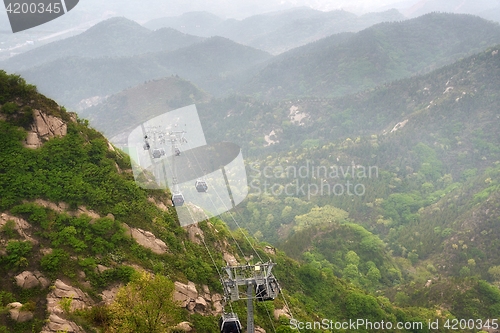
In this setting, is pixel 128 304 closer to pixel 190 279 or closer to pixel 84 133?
pixel 190 279

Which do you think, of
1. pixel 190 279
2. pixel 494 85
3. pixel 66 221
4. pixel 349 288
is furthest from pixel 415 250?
pixel 494 85

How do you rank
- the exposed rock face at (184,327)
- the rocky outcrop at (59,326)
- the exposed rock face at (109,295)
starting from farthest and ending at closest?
the exposed rock face at (184,327) → the exposed rock face at (109,295) → the rocky outcrop at (59,326)

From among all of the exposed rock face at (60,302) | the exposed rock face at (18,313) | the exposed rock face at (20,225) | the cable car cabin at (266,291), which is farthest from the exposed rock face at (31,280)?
the cable car cabin at (266,291)

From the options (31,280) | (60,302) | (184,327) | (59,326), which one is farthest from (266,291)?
(31,280)

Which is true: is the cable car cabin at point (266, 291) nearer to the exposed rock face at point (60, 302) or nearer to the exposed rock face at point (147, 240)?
the exposed rock face at point (60, 302)

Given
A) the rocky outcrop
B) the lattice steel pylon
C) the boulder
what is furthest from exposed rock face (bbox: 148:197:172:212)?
the rocky outcrop

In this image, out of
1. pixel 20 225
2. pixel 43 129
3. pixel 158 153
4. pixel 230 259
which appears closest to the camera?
pixel 20 225

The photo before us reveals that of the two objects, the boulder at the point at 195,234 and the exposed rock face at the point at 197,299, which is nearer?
the exposed rock face at the point at 197,299

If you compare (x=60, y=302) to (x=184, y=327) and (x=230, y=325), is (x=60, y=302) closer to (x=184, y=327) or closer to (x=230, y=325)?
(x=184, y=327)
